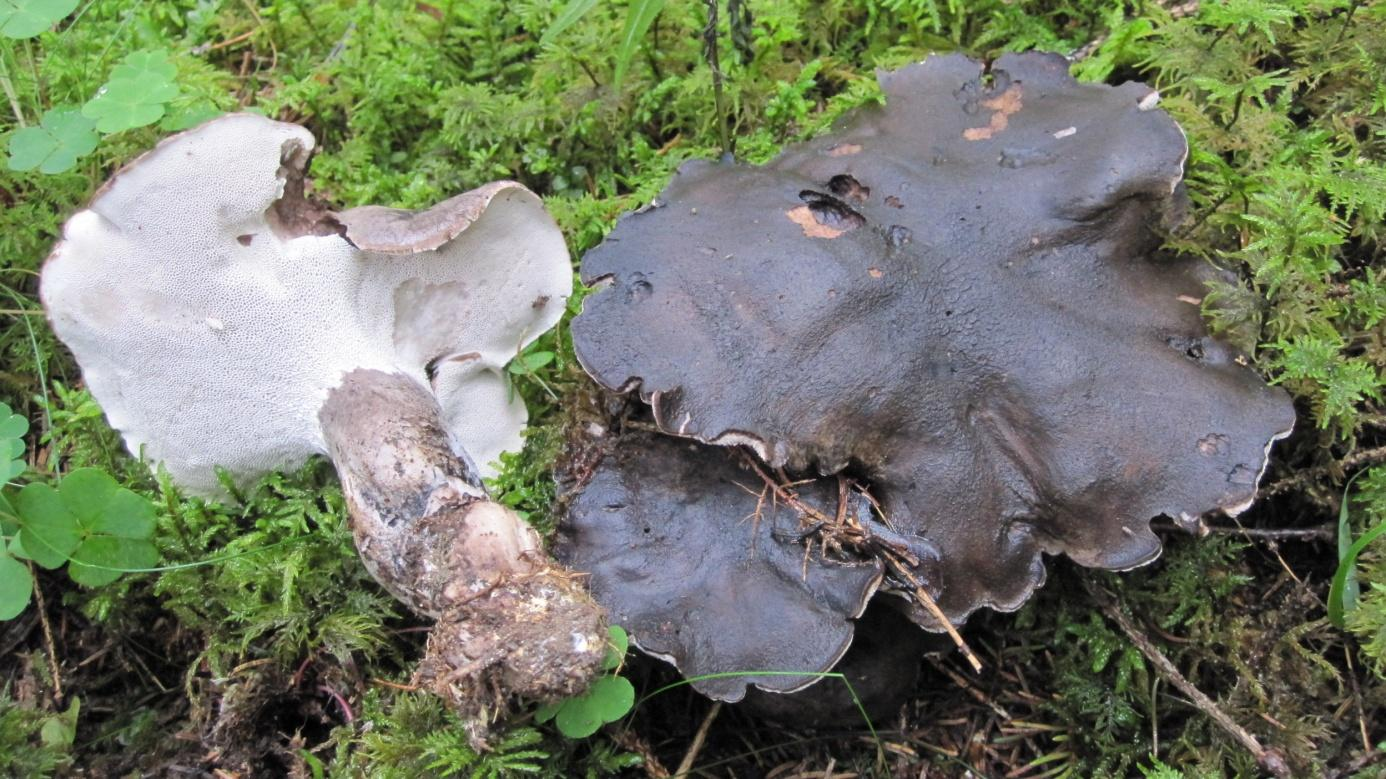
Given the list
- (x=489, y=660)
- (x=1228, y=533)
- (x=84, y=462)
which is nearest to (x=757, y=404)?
(x=489, y=660)

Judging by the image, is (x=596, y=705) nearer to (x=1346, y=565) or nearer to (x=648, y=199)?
(x=648, y=199)

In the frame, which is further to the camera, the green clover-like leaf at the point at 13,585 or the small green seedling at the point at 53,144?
the small green seedling at the point at 53,144

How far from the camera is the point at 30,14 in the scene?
9.52ft

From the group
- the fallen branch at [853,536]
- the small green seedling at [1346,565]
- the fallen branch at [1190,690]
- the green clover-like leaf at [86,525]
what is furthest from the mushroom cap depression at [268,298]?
the small green seedling at [1346,565]

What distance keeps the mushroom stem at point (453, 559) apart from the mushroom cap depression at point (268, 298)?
16cm

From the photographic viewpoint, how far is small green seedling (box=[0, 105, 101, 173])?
292 cm

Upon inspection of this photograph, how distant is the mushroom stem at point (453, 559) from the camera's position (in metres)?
2.09

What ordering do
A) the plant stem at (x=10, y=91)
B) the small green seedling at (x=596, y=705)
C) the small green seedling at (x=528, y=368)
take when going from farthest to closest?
the plant stem at (x=10, y=91)
the small green seedling at (x=528, y=368)
the small green seedling at (x=596, y=705)

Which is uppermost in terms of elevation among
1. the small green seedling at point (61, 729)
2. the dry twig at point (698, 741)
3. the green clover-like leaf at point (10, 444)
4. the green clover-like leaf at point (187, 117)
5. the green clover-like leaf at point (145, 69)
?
the green clover-like leaf at point (145, 69)

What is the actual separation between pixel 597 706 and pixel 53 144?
2.40 m

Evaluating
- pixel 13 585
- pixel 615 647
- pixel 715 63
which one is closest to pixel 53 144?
pixel 13 585

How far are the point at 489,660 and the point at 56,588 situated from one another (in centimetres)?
161

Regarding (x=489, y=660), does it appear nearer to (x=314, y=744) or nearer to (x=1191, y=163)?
(x=314, y=744)

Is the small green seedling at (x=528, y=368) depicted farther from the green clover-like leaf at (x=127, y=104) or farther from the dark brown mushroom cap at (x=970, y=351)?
the green clover-like leaf at (x=127, y=104)
